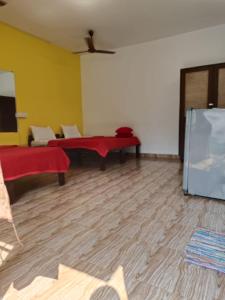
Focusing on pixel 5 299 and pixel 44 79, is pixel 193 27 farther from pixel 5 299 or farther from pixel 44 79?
pixel 5 299

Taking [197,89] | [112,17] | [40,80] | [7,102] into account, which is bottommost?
[7,102]

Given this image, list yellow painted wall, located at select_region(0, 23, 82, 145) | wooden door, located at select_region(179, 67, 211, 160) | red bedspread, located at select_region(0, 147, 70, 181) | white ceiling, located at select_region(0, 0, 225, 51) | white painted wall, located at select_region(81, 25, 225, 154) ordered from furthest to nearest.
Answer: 1. white painted wall, located at select_region(81, 25, 225, 154)
2. yellow painted wall, located at select_region(0, 23, 82, 145)
3. wooden door, located at select_region(179, 67, 211, 160)
4. white ceiling, located at select_region(0, 0, 225, 51)
5. red bedspread, located at select_region(0, 147, 70, 181)

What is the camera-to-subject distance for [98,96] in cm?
623

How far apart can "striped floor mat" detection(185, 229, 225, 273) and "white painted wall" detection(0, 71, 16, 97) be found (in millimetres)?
4301

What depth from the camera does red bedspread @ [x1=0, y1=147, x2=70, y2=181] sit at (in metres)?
2.44

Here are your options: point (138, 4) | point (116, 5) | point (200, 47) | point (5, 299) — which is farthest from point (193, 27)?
point (5, 299)

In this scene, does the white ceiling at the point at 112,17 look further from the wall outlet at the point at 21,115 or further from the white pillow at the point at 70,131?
the white pillow at the point at 70,131

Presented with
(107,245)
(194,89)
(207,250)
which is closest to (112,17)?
(194,89)

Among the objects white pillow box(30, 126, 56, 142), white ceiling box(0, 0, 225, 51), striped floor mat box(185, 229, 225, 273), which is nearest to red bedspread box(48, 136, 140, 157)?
white pillow box(30, 126, 56, 142)

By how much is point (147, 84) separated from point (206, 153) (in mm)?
3453

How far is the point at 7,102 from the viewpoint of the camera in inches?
177

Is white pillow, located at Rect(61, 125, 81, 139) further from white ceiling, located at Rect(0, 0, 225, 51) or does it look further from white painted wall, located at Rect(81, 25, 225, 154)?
white ceiling, located at Rect(0, 0, 225, 51)

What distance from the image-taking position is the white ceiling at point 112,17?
3625 mm

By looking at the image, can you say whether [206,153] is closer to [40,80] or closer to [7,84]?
[7,84]
